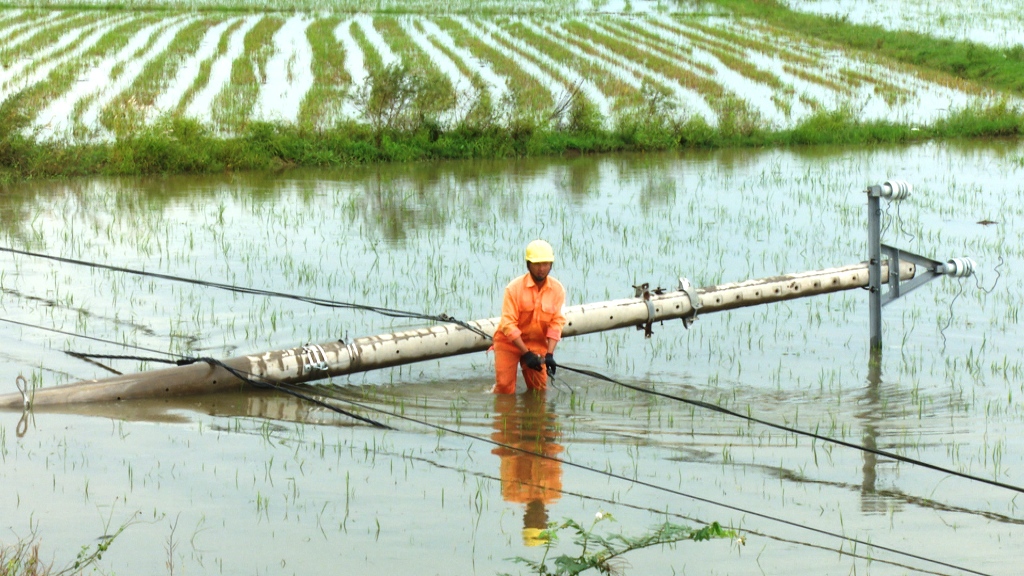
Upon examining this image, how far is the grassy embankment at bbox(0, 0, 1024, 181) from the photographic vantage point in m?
15.7

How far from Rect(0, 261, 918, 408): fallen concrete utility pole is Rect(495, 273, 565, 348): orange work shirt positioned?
402 millimetres

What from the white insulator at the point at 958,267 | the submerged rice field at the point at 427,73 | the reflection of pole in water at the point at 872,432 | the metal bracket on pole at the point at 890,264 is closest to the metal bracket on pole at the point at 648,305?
the reflection of pole in water at the point at 872,432

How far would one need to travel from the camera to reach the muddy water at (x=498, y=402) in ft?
16.3

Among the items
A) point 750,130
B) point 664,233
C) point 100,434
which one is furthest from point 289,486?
point 750,130

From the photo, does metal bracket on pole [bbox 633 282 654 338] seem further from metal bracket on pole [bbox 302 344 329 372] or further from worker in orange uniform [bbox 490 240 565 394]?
metal bracket on pole [bbox 302 344 329 372]

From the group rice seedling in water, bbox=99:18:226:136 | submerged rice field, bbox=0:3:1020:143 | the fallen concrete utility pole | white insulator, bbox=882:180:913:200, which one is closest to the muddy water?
the fallen concrete utility pole

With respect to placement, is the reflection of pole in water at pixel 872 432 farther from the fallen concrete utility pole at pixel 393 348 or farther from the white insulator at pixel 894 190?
the white insulator at pixel 894 190

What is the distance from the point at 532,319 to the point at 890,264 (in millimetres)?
2636

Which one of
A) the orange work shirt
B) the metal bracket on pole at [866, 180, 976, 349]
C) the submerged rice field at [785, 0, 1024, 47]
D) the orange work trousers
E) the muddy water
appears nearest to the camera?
the muddy water

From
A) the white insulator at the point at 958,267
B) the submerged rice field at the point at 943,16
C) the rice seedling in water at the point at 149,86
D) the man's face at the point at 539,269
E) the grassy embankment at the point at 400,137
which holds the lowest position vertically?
the white insulator at the point at 958,267

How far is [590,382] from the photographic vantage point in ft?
25.2

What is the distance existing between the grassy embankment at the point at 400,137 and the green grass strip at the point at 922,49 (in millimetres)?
209

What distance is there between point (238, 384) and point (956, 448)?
398 centimetres

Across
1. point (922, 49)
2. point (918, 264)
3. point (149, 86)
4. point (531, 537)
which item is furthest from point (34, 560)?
point (922, 49)
